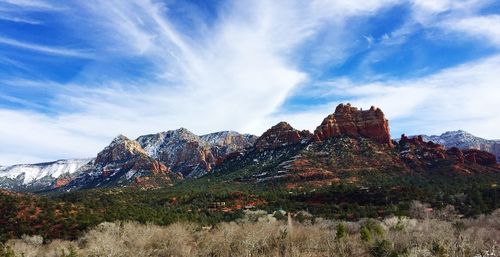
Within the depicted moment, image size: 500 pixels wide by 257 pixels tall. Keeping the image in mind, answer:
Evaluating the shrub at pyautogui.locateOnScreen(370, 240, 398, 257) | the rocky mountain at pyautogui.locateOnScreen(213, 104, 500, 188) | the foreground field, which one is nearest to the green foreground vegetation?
the rocky mountain at pyautogui.locateOnScreen(213, 104, 500, 188)

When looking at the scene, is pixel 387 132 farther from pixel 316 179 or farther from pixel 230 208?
pixel 230 208

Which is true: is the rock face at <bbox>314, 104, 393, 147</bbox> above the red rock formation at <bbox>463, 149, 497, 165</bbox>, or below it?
above

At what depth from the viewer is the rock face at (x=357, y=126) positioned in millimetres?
137250

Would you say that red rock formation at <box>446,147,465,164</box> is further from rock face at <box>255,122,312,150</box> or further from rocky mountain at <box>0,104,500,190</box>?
rock face at <box>255,122,312,150</box>

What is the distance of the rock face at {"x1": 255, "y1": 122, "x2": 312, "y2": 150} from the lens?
154375mm

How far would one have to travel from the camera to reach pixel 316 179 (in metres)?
111

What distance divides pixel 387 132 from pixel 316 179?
39.5 meters

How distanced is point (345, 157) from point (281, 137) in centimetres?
4141

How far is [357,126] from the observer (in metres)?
141

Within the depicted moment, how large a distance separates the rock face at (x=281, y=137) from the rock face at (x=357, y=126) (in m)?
7.90

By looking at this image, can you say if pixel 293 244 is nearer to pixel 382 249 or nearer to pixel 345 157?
pixel 382 249

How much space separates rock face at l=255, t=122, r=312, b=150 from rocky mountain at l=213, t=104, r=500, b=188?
0.37 m

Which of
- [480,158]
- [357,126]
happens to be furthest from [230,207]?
[480,158]

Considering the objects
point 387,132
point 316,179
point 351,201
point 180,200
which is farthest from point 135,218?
point 387,132
